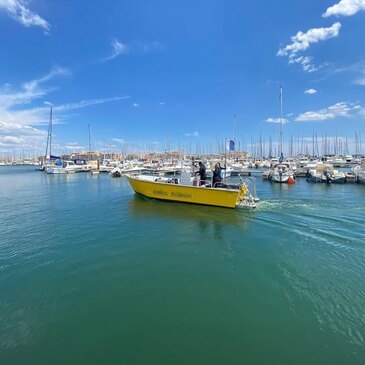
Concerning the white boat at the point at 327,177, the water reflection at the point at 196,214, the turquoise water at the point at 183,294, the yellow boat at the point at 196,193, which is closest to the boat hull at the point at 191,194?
the yellow boat at the point at 196,193

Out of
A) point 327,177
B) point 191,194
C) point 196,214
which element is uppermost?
point 327,177

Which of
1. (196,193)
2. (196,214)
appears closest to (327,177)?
(196,193)

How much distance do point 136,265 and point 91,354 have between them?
318 centimetres

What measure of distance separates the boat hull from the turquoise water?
3.47m

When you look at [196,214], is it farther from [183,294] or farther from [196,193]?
[183,294]

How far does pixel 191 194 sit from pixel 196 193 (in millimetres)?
373

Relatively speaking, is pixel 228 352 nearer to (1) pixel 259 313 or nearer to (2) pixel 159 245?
(1) pixel 259 313

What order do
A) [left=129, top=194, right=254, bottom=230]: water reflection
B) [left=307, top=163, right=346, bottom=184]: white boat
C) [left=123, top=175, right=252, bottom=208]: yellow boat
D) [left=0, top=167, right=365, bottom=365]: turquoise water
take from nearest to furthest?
[left=0, top=167, right=365, bottom=365]: turquoise water
[left=129, top=194, right=254, bottom=230]: water reflection
[left=123, top=175, right=252, bottom=208]: yellow boat
[left=307, top=163, right=346, bottom=184]: white boat

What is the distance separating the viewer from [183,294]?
5.59m

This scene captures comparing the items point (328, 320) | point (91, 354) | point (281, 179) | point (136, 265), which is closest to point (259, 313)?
point (328, 320)

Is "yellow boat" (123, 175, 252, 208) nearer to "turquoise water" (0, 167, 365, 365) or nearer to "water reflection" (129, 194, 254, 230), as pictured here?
"water reflection" (129, 194, 254, 230)

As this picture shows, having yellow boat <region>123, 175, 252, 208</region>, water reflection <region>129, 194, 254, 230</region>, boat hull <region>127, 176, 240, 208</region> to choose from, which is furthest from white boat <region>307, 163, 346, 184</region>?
water reflection <region>129, 194, 254, 230</region>

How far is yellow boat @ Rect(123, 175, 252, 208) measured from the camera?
47.2ft

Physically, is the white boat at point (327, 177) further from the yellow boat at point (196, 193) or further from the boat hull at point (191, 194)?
the boat hull at point (191, 194)
